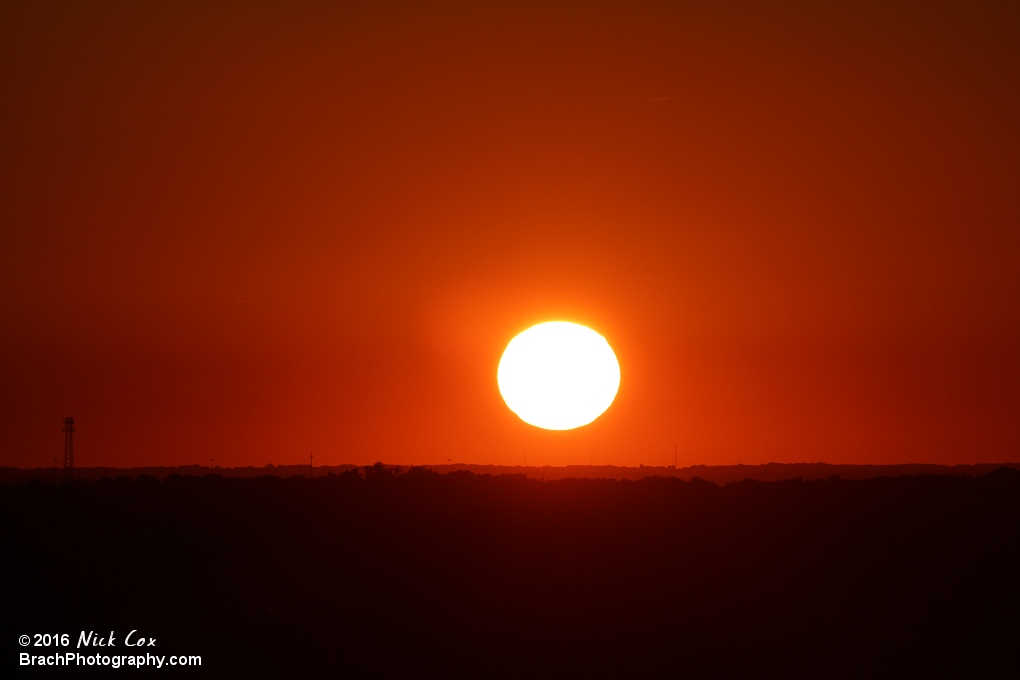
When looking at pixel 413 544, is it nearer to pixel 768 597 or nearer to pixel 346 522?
pixel 346 522

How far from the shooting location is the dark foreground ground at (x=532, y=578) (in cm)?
3522

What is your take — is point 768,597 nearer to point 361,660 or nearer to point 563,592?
point 563,592

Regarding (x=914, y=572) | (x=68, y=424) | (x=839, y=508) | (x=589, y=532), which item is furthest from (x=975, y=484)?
(x=68, y=424)

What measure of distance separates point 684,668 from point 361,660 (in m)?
9.72

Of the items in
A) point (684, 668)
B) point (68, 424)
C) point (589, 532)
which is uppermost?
point (68, 424)

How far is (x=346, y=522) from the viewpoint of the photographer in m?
51.3

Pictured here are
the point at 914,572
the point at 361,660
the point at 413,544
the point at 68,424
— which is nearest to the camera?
the point at 361,660

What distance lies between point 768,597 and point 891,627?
4.49m

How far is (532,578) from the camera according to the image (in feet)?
142

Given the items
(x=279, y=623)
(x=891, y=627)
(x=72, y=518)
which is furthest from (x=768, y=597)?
(x=72, y=518)

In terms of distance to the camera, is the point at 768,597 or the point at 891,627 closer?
the point at 891,627

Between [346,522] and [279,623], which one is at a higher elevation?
[346,522]

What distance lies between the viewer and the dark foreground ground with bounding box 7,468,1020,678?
116 feet

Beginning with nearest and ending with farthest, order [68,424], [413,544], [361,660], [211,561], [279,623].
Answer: [361,660], [279,623], [211,561], [413,544], [68,424]
